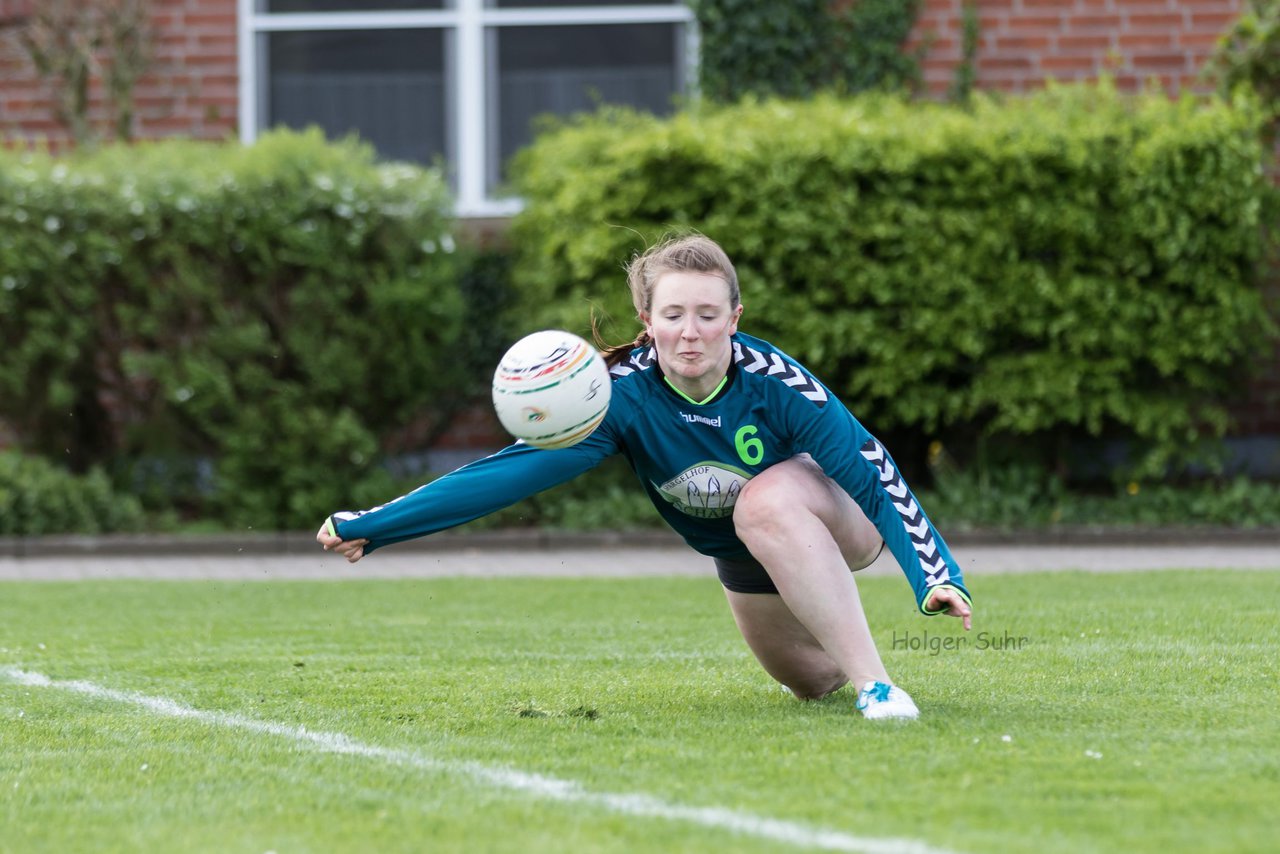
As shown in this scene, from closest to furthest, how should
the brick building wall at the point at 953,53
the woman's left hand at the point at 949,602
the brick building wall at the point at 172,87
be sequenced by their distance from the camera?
the woman's left hand at the point at 949,602
the brick building wall at the point at 953,53
the brick building wall at the point at 172,87

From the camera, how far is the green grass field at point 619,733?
3.80 metres

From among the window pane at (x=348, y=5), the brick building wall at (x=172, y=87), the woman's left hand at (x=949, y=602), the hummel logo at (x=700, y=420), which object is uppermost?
the window pane at (x=348, y=5)

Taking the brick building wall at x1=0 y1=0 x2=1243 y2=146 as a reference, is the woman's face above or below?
below

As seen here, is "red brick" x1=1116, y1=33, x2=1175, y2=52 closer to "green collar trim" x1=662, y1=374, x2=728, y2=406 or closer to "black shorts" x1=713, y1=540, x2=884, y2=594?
"black shorts" x1=713, y1=540, x2=884, y2=594

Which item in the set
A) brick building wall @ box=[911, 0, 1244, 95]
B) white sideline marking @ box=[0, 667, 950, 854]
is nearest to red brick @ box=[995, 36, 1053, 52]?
brick building wall @ box=[911, 0, 1244, 95]

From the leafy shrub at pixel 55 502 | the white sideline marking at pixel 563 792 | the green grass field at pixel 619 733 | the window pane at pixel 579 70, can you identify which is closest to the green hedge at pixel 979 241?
the window pane at pixel 579 70

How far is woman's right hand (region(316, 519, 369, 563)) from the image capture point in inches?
196

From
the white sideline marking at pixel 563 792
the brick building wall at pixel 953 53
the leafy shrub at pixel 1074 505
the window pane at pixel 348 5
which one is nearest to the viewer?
the white sideline marking at pixel 563 792

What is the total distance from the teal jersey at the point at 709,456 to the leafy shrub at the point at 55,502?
7.07m

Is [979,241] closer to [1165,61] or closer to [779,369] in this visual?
[1165,61]

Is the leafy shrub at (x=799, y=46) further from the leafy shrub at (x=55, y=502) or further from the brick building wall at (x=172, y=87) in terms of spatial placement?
the leafy shrub at (x=55, y=502)

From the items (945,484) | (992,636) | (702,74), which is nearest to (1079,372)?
(945,484)

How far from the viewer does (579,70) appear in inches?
561

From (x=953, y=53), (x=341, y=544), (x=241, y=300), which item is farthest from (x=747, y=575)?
(x=953, y=53)
